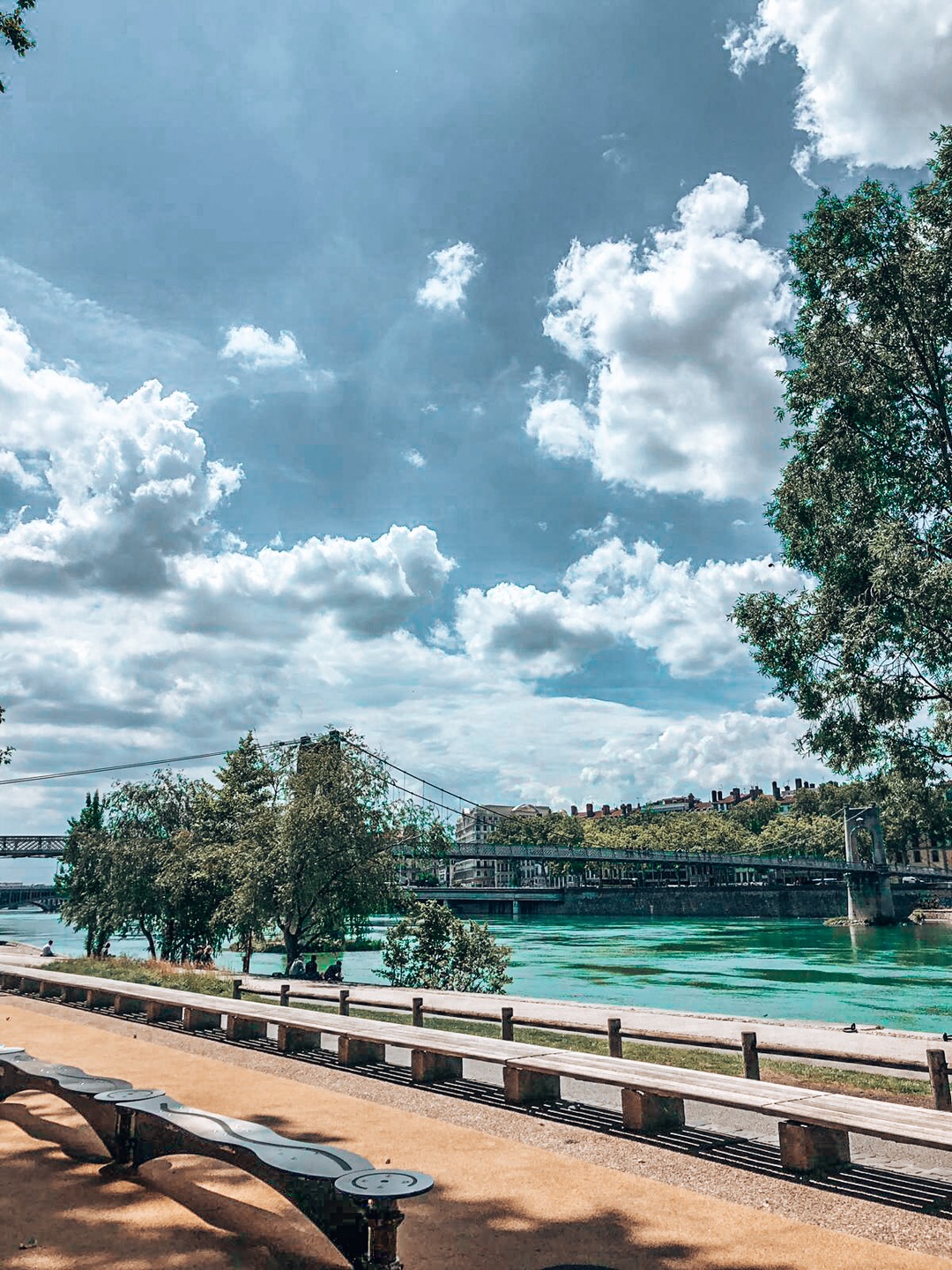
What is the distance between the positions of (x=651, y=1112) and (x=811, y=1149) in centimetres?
137

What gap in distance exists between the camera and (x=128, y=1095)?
5.82 metres

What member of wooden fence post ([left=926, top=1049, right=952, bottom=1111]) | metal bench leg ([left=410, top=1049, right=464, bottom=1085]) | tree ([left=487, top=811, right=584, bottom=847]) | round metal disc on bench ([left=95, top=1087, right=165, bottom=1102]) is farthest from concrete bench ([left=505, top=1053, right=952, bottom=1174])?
tree ([left=487, top=811, right=584, bottom=847])

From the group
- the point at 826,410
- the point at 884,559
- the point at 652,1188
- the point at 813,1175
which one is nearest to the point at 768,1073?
the point at 813,1175

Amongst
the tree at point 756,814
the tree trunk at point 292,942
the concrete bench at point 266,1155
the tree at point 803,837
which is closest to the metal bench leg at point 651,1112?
the concrete bench at point 266,1155

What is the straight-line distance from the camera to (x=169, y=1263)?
14.3 ft

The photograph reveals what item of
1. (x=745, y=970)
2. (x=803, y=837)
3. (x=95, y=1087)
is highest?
(x=95, y=1087)

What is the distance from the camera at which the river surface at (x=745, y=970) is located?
28.4m

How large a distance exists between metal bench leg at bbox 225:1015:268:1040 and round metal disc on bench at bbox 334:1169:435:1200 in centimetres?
786

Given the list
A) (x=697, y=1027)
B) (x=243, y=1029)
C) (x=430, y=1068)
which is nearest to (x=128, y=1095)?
(x=430, y=1068)

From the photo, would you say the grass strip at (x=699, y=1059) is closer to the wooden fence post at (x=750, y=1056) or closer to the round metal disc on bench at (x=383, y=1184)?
the wooden fence post at (x=750, y=1056)

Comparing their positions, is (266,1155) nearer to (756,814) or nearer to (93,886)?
(93,886)

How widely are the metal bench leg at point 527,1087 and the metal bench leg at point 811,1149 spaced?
2.29m

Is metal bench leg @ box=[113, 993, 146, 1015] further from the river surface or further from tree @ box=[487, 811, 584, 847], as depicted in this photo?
tree @ box=[487, 811, 584, 847]

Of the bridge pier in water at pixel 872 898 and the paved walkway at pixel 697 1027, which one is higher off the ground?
the paved walkway at pixel 697 1027
